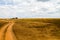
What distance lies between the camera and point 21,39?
24328 millimetres

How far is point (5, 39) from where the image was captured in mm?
23609

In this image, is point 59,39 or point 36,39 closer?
point 36,39

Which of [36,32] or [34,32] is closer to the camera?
[34,32]

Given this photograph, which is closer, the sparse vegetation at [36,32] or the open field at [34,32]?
→ the open field at [34,32]

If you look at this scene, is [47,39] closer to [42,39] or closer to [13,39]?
[42,39]

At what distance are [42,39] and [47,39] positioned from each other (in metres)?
0.64

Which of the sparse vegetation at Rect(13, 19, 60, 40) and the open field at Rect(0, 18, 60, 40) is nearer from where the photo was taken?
the open field at Rect(0, 18, 60, 40)

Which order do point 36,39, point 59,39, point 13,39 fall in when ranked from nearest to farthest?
point 13,39
point 36,39
point 59,39

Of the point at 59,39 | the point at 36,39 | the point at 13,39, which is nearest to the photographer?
the point at 13,39

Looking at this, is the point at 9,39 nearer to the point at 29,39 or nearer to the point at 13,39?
the point at 13,39

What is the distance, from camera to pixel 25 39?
81.1 feet

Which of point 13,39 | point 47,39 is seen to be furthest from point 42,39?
point 13,39

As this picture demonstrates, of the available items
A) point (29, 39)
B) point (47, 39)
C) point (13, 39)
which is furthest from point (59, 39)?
point (13, 39)

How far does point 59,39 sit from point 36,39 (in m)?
3.70
